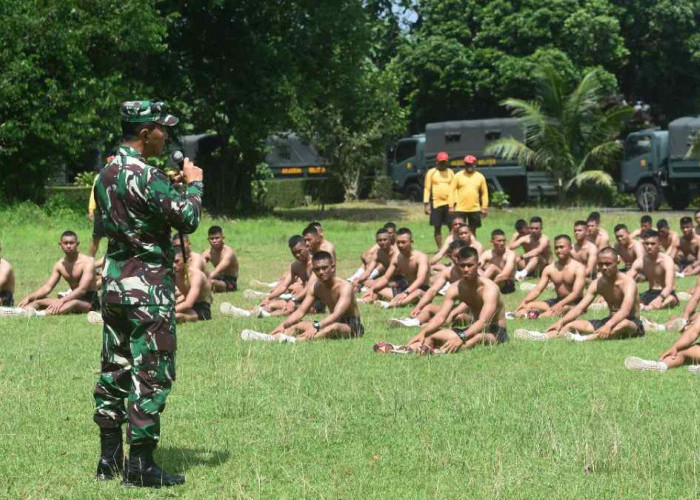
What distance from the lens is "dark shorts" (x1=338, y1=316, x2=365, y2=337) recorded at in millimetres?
13234

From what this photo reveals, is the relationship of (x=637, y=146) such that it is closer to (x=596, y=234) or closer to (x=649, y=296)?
(x=596, y=234)

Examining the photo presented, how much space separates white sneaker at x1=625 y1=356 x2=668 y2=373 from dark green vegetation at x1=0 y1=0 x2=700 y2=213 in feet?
63.3

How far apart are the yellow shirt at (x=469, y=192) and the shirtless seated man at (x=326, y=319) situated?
27.1 ft

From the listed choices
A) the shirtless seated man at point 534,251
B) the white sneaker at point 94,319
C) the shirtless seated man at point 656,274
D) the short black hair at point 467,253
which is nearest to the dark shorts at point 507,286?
the shirtless seated man at point 534,251

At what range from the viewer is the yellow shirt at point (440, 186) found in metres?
22.0

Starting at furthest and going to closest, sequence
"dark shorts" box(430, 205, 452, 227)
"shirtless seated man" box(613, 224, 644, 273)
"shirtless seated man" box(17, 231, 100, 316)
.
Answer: "dark shorts" box(430, 205, 452, 227)
"shirtless seated man" box(613, 224, 644, 273)
"shirtless seated man" box(17, 231, 100, 316)

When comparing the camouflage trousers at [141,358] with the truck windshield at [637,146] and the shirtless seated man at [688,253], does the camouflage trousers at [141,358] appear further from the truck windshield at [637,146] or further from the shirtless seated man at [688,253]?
the truck windshield at [637,146]

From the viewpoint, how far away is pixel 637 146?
37094 millimetres

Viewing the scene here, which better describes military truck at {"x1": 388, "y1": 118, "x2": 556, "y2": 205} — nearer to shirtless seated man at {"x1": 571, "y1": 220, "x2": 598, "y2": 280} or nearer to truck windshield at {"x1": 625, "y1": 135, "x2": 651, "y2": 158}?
truck windshield at {"x1": 625, "y1": 135, "x2": 651, "y2": 158}

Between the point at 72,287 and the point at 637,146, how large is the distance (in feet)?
81.7

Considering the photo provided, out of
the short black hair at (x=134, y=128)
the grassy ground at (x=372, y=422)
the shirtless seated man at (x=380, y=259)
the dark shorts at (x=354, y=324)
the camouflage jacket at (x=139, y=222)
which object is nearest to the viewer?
the camouflage jacket at (x=139, y=222)

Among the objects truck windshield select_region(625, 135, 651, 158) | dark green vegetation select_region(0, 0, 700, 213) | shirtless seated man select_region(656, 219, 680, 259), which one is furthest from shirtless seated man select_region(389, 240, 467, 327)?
truck windshield select_region(625, 135, 651, 158)

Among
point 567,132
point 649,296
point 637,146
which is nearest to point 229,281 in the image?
point 649,296

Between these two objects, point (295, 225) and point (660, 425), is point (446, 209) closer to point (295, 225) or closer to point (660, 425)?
point (295, 225)
